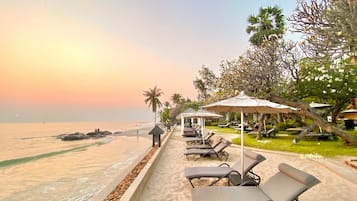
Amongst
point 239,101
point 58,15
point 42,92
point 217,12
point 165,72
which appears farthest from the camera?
point 42,92

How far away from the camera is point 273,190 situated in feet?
13.6

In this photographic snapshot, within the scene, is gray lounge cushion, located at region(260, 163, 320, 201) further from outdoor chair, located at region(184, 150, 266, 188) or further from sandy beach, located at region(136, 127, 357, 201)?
sandy beach, located at region(136, 127, 357, 201)

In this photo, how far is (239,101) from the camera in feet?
18.9

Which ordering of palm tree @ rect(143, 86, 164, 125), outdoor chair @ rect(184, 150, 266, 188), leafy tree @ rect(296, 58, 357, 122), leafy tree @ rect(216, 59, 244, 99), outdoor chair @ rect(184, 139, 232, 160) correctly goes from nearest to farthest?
outdoor chair @ rect(184, 150, 266, 188) → outdoor chair @ rect(184, 139, 232, 160) → leafy tree @ rect(216, 59, 244, 99) → leafy tree @ rect(296, 58, 357, 122) → palm tree @ rect(143, 86, 164, 125)

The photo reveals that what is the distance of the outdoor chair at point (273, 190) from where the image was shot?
3585mm

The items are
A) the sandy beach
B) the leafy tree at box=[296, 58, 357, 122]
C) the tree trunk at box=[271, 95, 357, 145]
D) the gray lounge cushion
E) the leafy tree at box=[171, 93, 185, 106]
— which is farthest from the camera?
the leafy tree at box=[171, 93, 185, 106]

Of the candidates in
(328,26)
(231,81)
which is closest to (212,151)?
(231,81)

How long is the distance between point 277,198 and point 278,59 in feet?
35.4

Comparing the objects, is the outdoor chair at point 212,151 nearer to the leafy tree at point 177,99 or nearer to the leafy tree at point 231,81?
the leafy tree at point 231,81

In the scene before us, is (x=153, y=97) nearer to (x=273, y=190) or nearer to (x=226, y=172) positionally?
(x=226, y=172)

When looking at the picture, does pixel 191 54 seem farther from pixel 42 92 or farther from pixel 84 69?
pixel 42 92

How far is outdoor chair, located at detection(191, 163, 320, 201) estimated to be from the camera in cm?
358

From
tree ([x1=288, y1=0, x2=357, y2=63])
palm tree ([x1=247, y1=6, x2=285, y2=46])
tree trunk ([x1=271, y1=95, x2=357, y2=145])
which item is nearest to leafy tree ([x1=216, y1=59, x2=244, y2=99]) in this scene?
tree trunk ([x1=271, y1=95, x2=357, y2=145])

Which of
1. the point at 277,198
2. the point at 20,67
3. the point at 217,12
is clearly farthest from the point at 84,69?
the point at 277,198
